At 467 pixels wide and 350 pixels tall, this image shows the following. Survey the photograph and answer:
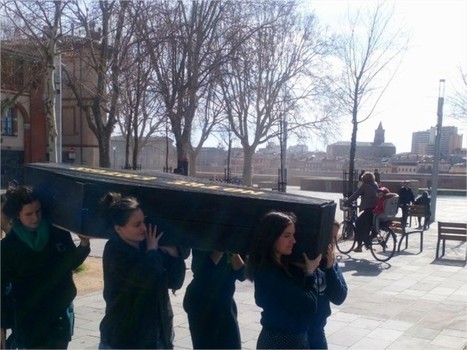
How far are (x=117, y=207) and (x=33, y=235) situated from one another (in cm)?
78

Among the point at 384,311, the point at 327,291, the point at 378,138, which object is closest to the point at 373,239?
the point at 384,311

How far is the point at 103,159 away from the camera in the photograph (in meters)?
12.5

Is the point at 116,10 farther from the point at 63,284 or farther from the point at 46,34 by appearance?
the point at 63,284

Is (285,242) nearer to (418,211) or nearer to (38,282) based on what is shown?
(38,282)

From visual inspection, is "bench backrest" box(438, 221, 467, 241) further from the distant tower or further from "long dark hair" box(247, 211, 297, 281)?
the distant tower

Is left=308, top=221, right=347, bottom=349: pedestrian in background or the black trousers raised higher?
left=308, top=221, right=347, bottom=349: pedestrian in background

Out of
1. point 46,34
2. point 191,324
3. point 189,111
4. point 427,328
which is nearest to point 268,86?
point 189,111

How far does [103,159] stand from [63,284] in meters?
9.04

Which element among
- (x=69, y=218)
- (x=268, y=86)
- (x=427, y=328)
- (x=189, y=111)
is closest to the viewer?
(x=69, y=218)

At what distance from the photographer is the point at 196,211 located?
319 cm

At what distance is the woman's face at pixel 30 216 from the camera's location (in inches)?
138

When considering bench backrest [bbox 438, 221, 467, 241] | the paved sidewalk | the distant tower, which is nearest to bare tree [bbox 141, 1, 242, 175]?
the paved sidewalk

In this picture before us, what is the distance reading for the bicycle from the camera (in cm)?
1217

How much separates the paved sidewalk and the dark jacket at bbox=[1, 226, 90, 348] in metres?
2.43
